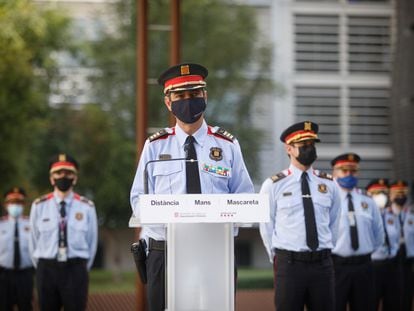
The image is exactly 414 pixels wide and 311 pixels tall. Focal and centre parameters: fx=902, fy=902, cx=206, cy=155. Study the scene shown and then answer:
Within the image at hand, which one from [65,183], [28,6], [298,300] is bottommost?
[298,300]

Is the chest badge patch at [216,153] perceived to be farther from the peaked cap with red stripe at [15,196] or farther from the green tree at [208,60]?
the green tree at [208,60]

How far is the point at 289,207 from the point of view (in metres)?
7.03

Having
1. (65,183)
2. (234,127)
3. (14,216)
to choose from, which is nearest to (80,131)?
(234,127)

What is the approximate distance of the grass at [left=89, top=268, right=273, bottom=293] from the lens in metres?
21.4

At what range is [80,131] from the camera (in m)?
26.6

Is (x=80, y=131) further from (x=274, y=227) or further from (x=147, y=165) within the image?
(x=147, y=165)

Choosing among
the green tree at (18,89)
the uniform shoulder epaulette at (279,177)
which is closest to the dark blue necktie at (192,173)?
the uniform shoulder epaulette at (279,177)

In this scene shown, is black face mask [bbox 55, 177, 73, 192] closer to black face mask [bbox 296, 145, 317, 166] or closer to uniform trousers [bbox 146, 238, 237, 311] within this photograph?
black face mask [bbox 296, 145, 317, 166]

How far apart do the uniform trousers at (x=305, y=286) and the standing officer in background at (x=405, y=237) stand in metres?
4.87

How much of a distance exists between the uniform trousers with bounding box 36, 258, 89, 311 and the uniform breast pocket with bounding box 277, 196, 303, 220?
2553 mm

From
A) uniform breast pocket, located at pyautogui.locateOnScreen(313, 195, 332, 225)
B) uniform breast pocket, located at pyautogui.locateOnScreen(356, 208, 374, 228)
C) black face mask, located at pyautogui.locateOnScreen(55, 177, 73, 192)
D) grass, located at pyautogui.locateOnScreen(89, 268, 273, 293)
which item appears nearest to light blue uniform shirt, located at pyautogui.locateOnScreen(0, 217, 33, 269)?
black face mask, located at pyautogui.locateOnScreen(55, 177, 73, 192)

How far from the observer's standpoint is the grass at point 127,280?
21375mm

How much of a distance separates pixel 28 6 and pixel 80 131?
5258 mm

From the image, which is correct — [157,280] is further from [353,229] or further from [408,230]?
[408,230]
